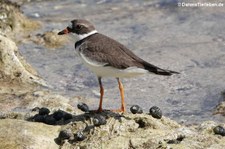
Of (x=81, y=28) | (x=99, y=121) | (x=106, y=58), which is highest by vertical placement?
(x=81, y=28)

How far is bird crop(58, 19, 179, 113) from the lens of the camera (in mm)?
8727

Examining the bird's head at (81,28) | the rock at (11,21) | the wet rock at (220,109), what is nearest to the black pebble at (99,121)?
the bird's head at (81,28)

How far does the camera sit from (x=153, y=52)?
15.9 metres

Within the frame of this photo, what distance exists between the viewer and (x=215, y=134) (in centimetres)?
895

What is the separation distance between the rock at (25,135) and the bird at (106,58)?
0.85 metres

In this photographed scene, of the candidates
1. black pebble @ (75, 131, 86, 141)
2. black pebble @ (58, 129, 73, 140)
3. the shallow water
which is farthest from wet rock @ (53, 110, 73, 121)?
the shallow water

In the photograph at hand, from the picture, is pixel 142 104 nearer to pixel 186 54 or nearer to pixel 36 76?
pixel 36 76

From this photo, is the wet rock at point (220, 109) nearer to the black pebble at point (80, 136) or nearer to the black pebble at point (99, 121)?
the black pebble at point (99, 121)

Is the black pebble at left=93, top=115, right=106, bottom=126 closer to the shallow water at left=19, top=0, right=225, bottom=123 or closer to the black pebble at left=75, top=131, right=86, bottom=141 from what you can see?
the black pebble at left=75, top=131, right=86, bottom=141

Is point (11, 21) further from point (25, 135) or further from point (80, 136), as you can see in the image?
point (80, 136)

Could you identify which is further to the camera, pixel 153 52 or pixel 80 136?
pixel 153 52

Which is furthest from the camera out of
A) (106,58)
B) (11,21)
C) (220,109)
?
(11,21)

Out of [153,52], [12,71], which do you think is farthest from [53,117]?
[153,52]

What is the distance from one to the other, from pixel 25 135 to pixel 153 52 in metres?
7.92
